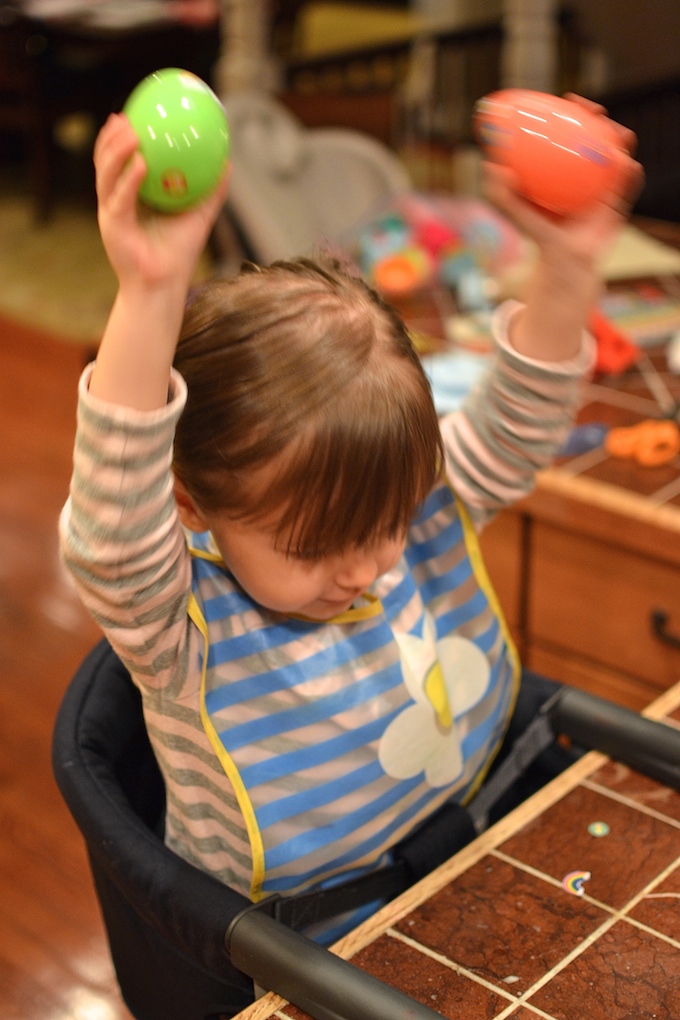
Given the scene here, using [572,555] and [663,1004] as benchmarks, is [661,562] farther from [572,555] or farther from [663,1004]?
[663,1004]

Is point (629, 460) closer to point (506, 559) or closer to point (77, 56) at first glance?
point (506, 559)

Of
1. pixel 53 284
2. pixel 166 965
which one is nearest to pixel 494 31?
pixel 53 284

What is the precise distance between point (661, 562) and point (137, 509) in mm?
797

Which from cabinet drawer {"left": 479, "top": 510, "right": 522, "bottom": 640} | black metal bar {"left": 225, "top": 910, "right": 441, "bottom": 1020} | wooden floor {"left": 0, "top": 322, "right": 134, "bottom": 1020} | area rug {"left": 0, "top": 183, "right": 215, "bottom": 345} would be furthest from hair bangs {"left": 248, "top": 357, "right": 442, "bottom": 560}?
area rug {"left": 0, "top": 183, "right": 215, "bottom": 345}

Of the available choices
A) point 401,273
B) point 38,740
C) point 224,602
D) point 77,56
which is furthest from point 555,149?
point 77,56

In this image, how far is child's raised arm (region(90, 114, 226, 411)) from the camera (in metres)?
0.55

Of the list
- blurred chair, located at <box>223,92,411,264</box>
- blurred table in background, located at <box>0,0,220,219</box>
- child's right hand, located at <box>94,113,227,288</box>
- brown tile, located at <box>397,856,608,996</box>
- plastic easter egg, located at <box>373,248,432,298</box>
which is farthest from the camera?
blurred table in background, located at <box>0,0,220,219</box>

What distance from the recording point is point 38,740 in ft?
5.98

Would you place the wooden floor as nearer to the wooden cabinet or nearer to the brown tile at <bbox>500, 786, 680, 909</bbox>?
the wooden cabinet

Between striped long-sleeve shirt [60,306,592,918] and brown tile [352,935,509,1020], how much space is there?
0.12 metres

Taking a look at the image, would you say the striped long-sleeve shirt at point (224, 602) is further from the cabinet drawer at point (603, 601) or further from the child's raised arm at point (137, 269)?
the cabinet drawer at point (603, 601)

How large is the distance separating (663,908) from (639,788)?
0.13 metres

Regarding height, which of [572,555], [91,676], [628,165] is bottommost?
[572,555]

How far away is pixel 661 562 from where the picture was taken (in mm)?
1258
